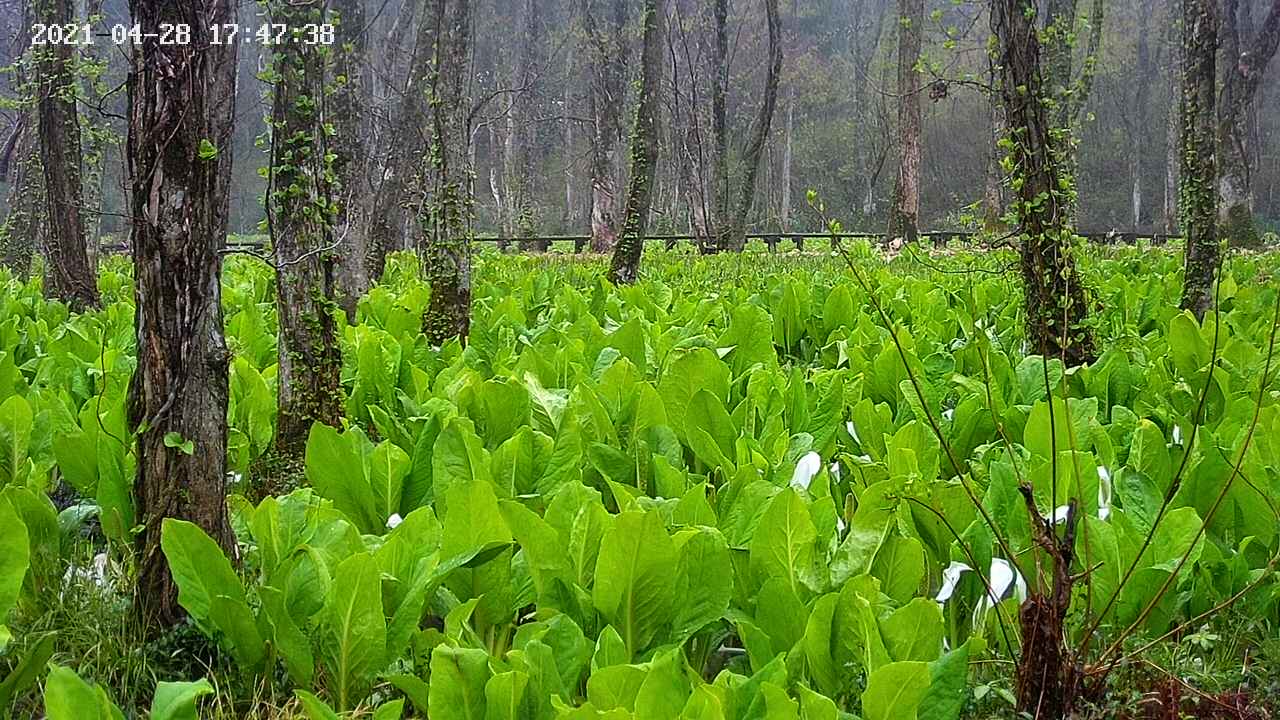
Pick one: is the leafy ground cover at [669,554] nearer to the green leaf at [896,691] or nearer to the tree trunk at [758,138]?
the green leaf at [896,691]

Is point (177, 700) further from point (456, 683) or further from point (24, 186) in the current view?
point (24, 186)

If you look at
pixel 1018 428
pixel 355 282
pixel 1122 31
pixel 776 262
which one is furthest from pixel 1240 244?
pixel 1122 31

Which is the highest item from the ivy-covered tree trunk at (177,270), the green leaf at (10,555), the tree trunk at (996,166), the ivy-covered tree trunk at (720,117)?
the ivy-covered tree trunk at (720,117)

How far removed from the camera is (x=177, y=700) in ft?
5.55

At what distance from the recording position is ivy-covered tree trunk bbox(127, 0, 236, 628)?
2.27 metres

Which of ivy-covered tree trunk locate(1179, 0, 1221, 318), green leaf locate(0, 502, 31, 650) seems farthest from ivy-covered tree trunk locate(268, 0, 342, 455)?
ivy-covered tree trunk locate(1179, 0, 1221, 318)

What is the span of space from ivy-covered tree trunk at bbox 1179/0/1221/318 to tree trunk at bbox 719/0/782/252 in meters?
10.4

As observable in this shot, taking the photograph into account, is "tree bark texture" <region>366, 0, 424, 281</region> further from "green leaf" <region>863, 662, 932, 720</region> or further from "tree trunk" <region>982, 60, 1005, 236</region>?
"green leaf" <region>863, 662, 932, 720</region>

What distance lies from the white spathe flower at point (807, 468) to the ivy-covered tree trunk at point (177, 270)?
167cm

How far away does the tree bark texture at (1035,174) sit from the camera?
512cm

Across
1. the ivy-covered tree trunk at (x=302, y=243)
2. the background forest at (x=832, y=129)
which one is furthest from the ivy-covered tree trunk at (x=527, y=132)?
the ivy-covered tree trunk at (x=302, y=243)

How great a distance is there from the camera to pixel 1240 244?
14961 mm

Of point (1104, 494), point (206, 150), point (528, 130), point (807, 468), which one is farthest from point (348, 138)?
point (528, 130)

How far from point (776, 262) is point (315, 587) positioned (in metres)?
12.2
